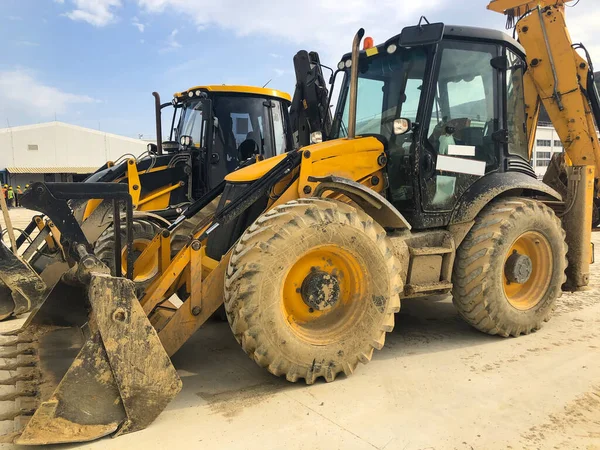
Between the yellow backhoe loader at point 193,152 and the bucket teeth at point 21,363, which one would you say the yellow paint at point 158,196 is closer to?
the yellow backhoe loader at point 193,152

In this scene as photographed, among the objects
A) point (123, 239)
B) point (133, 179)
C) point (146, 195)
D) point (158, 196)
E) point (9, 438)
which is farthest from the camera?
point (158, 196)

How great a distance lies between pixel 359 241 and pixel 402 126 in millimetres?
1201

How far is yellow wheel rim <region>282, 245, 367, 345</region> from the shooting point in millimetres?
3482

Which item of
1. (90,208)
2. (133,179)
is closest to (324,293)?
(90,208)

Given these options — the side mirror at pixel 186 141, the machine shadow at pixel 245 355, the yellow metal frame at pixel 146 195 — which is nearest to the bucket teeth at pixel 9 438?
the machine shadow at pixel 245 355

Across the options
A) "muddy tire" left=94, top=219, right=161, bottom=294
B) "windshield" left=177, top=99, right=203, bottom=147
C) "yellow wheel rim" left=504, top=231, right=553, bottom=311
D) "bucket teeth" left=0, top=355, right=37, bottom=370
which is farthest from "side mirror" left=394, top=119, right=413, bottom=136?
"windshield" left=177, top=99, right=203, bottom=147

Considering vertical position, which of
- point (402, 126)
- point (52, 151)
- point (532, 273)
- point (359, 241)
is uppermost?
point (52, 151)

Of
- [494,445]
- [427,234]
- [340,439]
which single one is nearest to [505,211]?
[427,234]

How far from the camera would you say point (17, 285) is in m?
4.73

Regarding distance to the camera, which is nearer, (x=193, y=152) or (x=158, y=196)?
(x=158, y=196)

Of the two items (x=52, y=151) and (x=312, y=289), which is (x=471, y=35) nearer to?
(x=312, y=289)

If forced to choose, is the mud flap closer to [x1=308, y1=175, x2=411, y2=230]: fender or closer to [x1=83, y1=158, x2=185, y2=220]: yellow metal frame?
[x1=83, y1=158, x2=185, y2=220]: yellow metal frame

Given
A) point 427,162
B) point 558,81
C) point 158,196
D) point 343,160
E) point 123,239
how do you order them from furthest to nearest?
point 158,196 < point 123,239 < point 558,81 < point 427,162 < point 343,160

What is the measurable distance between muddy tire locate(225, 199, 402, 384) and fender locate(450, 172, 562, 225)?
1047mm
